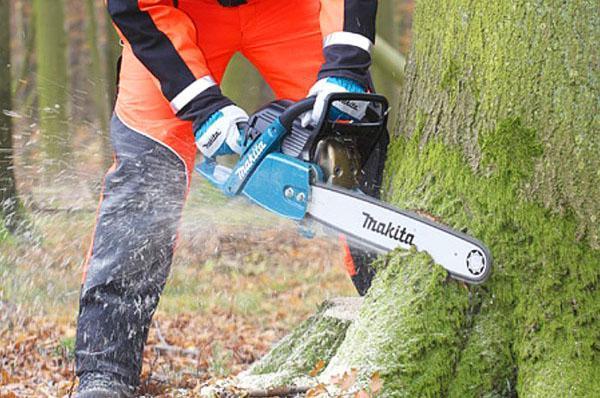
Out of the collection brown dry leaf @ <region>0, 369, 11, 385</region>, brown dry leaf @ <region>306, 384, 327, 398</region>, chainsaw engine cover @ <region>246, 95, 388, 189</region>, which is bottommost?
brown dry leaf @ <region>0, 369, 11, 385</region>

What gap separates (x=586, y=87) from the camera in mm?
2396

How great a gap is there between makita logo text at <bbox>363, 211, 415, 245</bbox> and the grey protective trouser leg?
3.05 feet

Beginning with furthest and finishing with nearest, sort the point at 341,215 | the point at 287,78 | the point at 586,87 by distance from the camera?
the point at 287,78 → the point at 341,215 → the point at 586,87

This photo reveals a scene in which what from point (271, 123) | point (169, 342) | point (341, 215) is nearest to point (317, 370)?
point (341, 215)

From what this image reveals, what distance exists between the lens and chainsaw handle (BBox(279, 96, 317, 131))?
2.80 metres

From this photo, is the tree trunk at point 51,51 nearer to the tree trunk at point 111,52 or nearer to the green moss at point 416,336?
the tree trunk at point 111,52

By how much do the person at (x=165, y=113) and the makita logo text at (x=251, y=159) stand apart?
0.30ft

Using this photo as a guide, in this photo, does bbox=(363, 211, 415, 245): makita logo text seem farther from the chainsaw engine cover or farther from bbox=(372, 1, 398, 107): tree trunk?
bbox=(372, 1, 398, 107): tree trunk

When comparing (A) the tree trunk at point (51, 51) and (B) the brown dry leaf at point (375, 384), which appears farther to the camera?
(A) the tree trunk at point (51, 51)

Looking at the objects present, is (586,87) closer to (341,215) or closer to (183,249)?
(341,215)

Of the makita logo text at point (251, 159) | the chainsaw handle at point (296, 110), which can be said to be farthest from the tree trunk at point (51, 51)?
the chainsaw handle at point (296, 110)

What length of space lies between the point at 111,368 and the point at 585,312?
1.75 metres

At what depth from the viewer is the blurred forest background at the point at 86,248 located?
444 cm

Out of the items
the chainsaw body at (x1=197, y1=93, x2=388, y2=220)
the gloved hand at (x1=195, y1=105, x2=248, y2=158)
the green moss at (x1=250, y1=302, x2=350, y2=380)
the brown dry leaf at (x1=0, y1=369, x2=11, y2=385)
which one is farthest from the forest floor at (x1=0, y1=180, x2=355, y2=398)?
the chainsaw body at (x1=197, y1=93, x2=388, y2=220)
